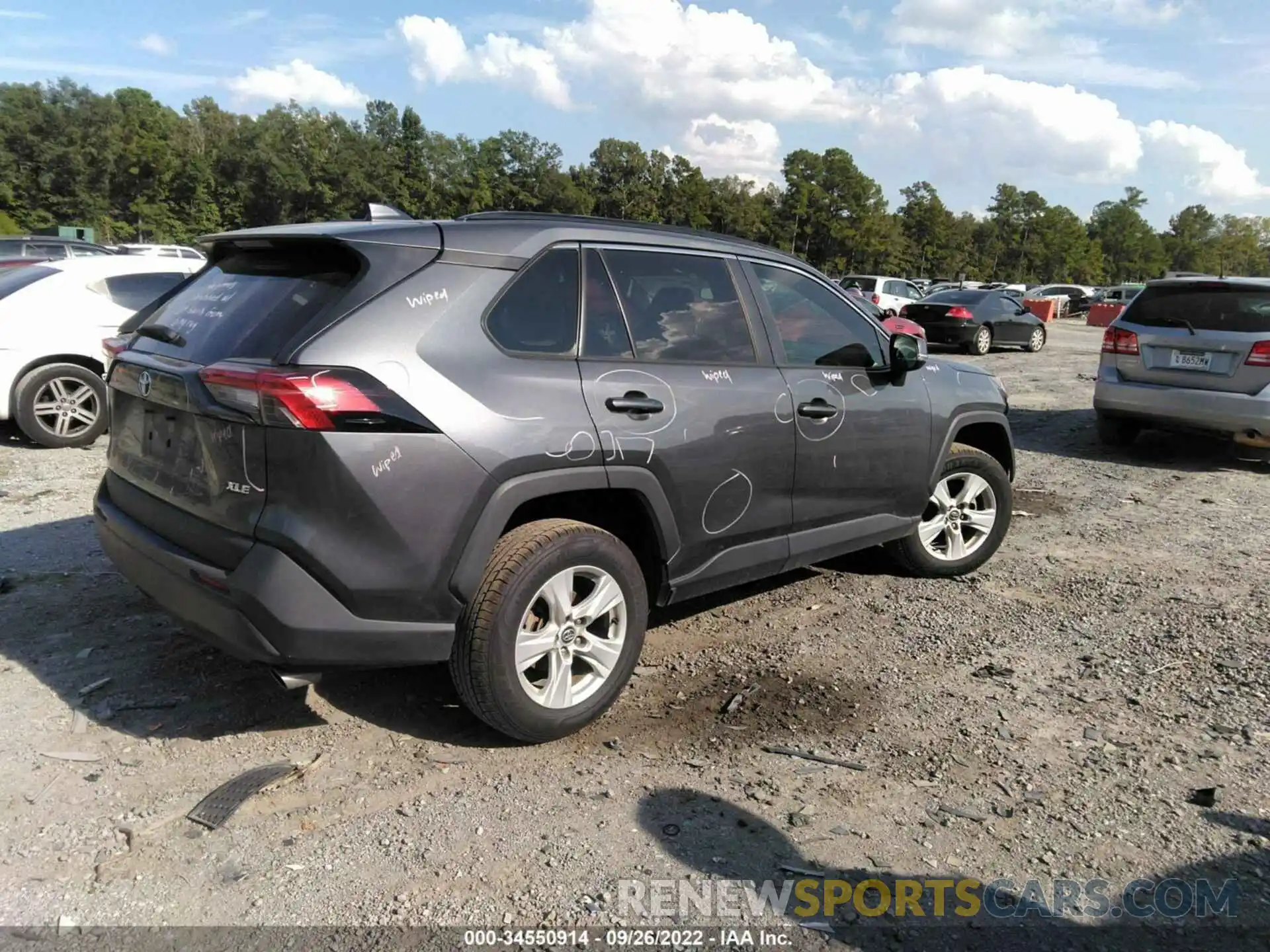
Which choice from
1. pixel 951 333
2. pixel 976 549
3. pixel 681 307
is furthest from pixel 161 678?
pixel 951 333

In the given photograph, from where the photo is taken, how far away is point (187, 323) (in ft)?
11.1

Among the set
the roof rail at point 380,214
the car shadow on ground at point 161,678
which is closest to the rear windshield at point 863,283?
the car shadow on ground at point 161,678

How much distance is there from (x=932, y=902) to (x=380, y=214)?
3.06 metres

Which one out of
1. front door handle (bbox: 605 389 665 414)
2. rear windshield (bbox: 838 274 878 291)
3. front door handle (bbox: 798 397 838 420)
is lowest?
front door handle (bbox: 798 397 838 420)

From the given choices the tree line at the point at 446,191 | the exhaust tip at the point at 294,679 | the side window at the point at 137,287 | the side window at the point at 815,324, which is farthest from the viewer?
the tree line at the point at 446,191

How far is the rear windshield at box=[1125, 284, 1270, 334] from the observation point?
26.2ft

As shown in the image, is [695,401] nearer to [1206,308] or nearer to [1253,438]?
[1253,438]

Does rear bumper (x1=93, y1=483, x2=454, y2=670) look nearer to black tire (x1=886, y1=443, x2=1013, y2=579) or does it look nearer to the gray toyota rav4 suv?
the gray toyota rav4 suv

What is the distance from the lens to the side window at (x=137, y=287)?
8.10m

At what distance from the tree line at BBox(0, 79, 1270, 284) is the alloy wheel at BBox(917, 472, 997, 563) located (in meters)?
70.4

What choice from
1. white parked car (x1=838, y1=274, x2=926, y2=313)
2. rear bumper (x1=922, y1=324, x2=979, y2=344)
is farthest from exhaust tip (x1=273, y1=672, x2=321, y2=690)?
white parked car (x1=838, y1=274, x2=926, y2=313)

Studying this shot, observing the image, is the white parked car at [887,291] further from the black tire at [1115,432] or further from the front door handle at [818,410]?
the front door handle at [818,410]

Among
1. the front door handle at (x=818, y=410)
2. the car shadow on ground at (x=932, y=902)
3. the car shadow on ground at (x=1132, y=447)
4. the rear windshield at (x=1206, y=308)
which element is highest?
the rear windshield at (x=1206, y=308)

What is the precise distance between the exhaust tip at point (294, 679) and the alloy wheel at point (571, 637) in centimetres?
67
